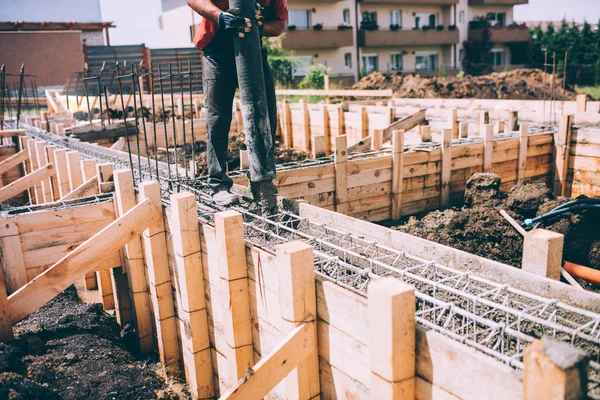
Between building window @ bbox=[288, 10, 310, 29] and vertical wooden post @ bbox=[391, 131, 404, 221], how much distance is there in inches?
1113

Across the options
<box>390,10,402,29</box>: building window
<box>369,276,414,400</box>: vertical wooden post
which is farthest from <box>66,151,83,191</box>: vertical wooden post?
<box>390,10,402,29</box>: building window

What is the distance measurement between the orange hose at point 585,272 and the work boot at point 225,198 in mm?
3282

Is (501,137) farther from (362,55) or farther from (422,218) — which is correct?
(362,55)

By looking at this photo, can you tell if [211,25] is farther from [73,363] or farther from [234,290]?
[73,363]

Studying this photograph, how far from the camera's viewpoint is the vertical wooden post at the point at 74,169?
317 inches

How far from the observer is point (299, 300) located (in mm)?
3332

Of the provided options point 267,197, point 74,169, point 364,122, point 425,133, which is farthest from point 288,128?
point 267,197

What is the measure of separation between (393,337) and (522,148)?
8.34 meters

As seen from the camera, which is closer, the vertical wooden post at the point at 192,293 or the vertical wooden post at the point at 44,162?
the vertical wooden post at the point at 192,293

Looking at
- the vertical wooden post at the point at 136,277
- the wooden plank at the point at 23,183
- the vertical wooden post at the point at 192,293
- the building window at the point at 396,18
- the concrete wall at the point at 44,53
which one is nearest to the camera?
the vertical wooden post at the point at 192,293

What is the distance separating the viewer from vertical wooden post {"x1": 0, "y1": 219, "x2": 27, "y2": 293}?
543cm

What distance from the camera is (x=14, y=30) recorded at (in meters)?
32.9

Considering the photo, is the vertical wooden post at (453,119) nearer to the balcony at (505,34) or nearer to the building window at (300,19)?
the building window at (300,19)

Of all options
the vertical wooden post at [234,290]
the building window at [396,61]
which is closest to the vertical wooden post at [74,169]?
the vertical wooden post at [234,290]
